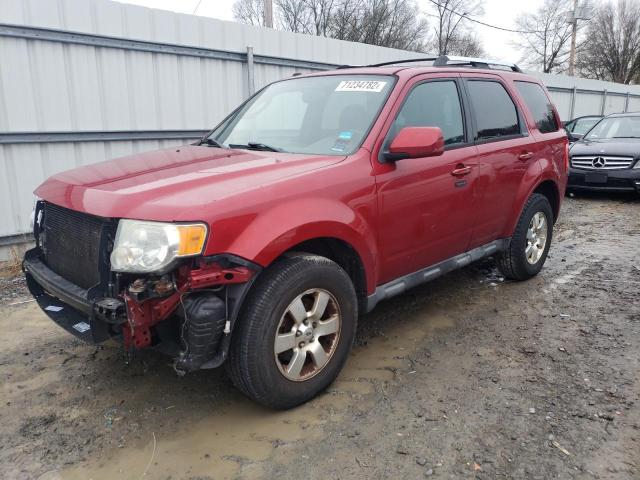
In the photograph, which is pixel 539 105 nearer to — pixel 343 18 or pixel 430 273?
pixel 430 273

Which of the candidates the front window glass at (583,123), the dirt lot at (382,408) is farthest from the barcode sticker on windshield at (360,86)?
the front window glass at (583,123)

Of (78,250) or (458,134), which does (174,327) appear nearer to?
(78,250)

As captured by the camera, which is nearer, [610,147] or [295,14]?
[610,147]

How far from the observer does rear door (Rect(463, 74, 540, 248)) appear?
403 centimetres

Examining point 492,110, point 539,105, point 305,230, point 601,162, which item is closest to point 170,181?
point 305,230

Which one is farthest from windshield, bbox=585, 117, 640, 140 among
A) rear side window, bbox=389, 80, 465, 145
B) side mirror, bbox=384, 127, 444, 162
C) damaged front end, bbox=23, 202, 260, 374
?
damaged front end, bbox=23, 202, 260, 374

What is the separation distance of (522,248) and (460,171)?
143cm

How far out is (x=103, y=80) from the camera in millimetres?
6004

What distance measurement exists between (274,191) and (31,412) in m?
1.88

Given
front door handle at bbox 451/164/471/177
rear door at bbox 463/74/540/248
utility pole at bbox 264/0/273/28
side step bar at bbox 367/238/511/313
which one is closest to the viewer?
side step bar at bbox 367/238/511/313

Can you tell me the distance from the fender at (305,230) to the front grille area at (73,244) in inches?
29.3

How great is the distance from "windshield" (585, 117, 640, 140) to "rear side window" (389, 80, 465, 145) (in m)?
7.63

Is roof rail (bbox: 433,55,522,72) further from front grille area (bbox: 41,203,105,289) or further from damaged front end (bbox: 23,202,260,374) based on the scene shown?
front grille area (bbox: 41,203,105,289)

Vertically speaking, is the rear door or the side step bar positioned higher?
the rear door
